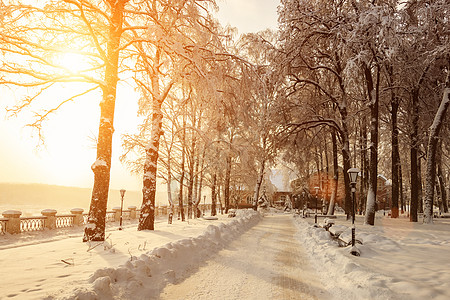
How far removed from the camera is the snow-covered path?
5.34 meters

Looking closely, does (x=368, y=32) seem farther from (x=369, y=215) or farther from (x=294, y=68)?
(x=369, y=215)

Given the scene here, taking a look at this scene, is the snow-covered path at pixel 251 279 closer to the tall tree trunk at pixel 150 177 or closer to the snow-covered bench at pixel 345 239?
the snow-covered bench at pixel 345 239

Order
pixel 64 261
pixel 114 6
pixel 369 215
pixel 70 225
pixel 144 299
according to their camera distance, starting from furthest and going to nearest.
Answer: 1. pixel 70 225
2. pixel 369 215
3. pixel 114 6
4. pixel 64 261
5. pixel 144 299

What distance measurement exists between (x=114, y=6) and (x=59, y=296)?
8964 mm

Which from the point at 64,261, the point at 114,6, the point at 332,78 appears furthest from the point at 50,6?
the point at 332,78

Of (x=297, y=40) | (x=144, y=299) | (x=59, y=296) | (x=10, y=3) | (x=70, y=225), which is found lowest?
(x=70, y=225)

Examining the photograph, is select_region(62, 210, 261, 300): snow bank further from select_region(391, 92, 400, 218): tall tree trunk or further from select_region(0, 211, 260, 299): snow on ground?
select_region(391, 92, 400, 218): tall tree trunk

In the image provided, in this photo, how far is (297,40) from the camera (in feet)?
59.1

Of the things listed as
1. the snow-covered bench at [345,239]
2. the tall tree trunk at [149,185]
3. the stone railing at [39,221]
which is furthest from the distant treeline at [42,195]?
the snow-covered bench at [345,239]

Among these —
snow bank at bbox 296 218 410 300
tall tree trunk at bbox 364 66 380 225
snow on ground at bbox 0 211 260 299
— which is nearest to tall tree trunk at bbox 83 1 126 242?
snow on ground at bbox 0 211 260 299

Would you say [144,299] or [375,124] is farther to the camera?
[375,124]

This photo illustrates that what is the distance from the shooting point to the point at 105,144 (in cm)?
927

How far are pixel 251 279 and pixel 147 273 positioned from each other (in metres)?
2.20

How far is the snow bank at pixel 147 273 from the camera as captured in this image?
177 inches
